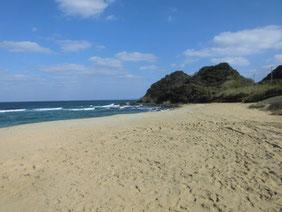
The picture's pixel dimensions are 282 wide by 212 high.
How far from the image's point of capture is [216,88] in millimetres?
50469

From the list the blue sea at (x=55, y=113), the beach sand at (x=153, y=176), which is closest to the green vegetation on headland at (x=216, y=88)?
the blue sea at (x=55, y=113)

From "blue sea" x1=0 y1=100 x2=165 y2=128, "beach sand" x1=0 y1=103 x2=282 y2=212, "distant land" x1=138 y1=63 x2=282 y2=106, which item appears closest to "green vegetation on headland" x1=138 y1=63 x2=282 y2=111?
"distant land" x1=138 y1=63 x2=282 y2=106

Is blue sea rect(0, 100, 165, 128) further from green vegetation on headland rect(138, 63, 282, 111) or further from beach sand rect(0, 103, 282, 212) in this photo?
beach sand rect(0, 103, 282, 212)

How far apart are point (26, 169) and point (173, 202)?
4318 mm

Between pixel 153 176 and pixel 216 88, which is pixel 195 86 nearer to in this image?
pixel 216 88

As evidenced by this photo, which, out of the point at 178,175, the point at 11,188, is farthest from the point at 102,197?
the point at 11,188

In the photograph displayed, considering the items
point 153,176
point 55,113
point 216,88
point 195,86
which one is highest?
point 195,86

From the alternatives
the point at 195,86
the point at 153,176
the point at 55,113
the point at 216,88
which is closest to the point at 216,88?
the point at 216,88

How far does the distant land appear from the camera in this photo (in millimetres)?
30356

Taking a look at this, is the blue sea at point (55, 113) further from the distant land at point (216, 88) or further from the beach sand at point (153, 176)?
the beach sand at point (153, 176)

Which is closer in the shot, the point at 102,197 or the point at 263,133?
the point at 102,197

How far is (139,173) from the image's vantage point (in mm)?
4703

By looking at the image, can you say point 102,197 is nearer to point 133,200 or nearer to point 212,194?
point 133,200

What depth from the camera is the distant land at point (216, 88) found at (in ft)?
99.6
